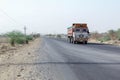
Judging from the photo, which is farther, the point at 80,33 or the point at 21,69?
the point at 80,33

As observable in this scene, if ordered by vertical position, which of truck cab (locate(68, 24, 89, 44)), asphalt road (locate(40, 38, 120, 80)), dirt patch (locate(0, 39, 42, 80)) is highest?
truck cab (locate(68, 24, 89, 44))

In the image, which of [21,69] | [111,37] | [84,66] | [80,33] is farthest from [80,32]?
[21,69]

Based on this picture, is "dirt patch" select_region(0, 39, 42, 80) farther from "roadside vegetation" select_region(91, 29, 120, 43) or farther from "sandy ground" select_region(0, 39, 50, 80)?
"roadside vegetation" select_region(91, 29, 120, 43)

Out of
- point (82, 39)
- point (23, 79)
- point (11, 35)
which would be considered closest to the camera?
point (23, 79)

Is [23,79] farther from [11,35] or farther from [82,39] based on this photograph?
[11,35]

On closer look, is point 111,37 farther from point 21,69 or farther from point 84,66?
point 21,69

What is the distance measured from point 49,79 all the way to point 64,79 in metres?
0.63

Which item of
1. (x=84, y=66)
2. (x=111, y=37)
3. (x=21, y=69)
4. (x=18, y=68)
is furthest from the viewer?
(x=111, y=37)

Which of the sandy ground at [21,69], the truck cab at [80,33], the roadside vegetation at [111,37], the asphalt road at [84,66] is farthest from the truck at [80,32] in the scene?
the sandy ground at [21,69]

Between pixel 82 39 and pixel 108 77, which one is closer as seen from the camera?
pixel 108 77

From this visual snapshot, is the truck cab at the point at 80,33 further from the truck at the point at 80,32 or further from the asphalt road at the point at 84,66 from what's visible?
the asphalt road at the point at 84,66

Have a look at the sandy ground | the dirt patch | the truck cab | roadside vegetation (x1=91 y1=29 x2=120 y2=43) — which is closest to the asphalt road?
the sandy ground

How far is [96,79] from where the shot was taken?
10711mm

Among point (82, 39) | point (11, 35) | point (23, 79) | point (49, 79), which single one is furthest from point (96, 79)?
point (11, 35)
